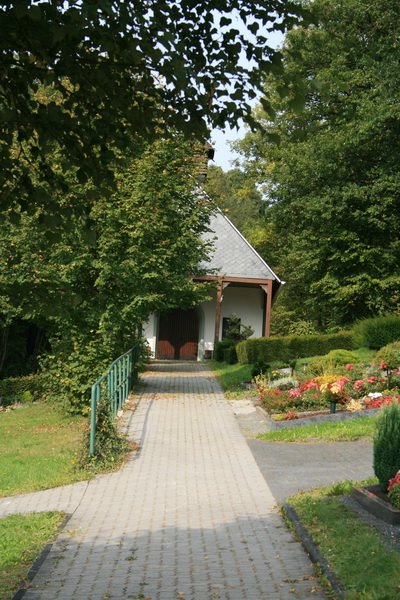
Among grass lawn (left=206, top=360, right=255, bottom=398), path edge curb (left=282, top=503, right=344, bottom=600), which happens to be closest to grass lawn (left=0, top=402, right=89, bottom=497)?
path edge curb (left=282, top=503, right=344, bottom=600)

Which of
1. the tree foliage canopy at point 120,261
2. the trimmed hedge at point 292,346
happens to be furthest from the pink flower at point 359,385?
the trimmed hedge at point 292,346

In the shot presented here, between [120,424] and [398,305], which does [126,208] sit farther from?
[398,305]

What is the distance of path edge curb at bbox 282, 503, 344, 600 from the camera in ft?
19.3

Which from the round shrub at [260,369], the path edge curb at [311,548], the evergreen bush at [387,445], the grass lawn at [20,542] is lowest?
the grass lawn at [20,542]

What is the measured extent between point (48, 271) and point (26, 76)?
13019 mm

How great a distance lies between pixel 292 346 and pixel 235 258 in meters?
10.7

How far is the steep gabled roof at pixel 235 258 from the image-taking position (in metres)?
37.6

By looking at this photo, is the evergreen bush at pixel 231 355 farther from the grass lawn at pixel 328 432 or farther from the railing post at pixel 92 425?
the railing post at pixel 92 425

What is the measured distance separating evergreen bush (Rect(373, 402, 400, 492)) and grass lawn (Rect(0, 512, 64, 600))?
136 inches

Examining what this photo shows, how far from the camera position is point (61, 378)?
63.1ft

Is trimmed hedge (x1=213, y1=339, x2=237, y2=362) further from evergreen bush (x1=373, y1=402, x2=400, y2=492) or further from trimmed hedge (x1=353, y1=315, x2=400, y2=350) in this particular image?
evergreen bush (x1=373, y1=402, x2=400, y2=492)

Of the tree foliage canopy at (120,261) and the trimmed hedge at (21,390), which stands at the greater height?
the tree foliage canopy at (120,261)

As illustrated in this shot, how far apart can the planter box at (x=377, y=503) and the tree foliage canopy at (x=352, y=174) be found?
68.7ft

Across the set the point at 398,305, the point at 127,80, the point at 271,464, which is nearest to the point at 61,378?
the point at 271,464
